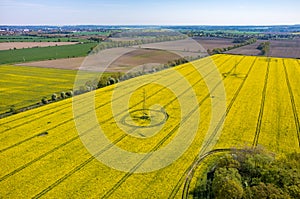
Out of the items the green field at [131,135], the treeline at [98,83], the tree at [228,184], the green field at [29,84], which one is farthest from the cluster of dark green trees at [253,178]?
the green field at [29,84]

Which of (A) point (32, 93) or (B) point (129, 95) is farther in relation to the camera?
(A) point (32, 93)

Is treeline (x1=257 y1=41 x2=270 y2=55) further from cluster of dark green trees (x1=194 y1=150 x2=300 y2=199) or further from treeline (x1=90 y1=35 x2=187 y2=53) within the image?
cluster of dark green trees (x1=194 y1=150 x2=300 y2=199)

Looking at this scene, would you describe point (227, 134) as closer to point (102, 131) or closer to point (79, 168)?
point (102, 131)

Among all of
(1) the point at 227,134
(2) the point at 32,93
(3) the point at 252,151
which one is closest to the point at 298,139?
(1) the point at 227,134

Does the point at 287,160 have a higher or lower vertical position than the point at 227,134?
higher

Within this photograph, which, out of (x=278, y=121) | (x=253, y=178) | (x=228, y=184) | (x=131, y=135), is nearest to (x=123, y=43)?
(x=278, y=121)

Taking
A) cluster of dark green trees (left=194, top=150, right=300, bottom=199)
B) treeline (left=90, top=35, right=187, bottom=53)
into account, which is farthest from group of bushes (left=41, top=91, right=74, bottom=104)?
treeline (left=90, top=35, right=187, bottom=53)

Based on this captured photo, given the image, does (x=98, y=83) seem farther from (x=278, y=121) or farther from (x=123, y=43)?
(x=123, y=43)
